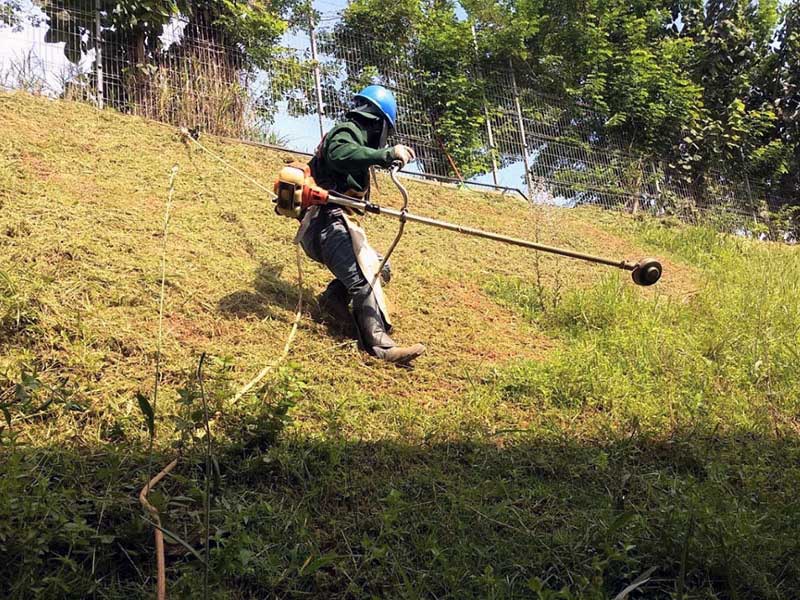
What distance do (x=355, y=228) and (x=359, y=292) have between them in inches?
17.5

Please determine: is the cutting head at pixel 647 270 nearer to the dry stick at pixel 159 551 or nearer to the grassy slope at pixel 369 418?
the grassy slope at pixel 369 418

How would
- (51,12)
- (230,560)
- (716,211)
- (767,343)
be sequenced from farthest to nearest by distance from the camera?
(716,211) < (51,12) < (767,343) < (230,560)

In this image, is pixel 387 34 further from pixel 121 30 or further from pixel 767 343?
pixel 767 343

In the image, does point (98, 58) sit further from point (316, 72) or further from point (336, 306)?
point (336, 306)

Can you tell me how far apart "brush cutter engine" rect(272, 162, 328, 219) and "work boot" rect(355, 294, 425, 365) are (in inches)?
27.6

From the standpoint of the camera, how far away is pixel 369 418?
3.46m

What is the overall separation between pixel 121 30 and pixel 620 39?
8797 millimetres

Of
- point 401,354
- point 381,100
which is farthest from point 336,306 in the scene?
point 381,100

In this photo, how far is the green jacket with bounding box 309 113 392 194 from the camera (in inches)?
164

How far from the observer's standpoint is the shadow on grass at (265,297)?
4.33 metres

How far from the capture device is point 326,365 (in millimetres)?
3955

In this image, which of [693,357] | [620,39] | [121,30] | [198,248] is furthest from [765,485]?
[620,39]

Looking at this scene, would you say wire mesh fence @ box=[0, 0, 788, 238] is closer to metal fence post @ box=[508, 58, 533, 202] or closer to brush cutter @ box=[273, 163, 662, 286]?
metal fence post @ box=[508, 58, 533, 202]

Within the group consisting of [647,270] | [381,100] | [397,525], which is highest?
[381,100]
